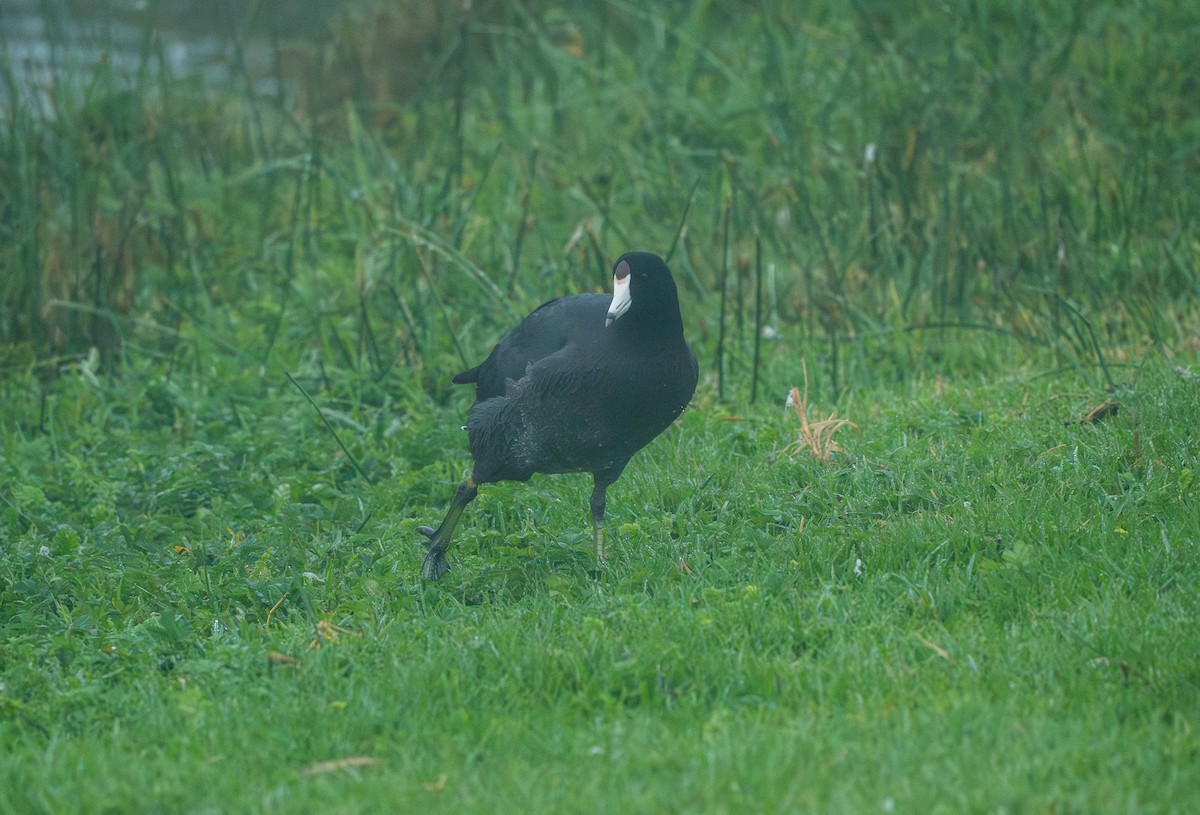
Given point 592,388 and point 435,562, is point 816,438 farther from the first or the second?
point 435,562

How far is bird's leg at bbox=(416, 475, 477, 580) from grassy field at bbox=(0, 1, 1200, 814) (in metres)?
0.09

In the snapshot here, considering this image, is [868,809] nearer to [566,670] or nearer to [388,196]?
[566,670]

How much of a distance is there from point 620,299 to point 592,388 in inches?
11.1

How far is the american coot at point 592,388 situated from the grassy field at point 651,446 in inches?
10.8

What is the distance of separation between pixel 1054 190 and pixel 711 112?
7.10ft

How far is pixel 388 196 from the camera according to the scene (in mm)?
7625

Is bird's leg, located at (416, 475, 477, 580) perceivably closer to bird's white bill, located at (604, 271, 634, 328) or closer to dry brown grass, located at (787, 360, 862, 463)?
bird's white bill, located at (604, 271, 634, 328)

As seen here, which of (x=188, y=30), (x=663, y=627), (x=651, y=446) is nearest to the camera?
(x=663, y=627)

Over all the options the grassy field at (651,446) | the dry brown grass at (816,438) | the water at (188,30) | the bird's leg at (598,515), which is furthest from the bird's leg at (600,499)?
the water at (188,30)

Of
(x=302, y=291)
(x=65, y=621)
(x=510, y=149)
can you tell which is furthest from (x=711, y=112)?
(x=65, y=621)

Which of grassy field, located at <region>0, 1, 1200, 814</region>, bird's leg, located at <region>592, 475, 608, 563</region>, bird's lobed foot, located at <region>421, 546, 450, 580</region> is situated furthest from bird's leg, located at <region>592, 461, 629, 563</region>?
bird's lobed foot, located at <region>421, 546, 450, 580</region>

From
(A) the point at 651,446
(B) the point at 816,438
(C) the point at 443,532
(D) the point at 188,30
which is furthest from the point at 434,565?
(D) the point at 188,30

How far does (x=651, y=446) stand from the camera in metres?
5.38

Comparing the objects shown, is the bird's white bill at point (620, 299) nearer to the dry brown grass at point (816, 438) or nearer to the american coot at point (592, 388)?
the american coot at point (592, 388)
